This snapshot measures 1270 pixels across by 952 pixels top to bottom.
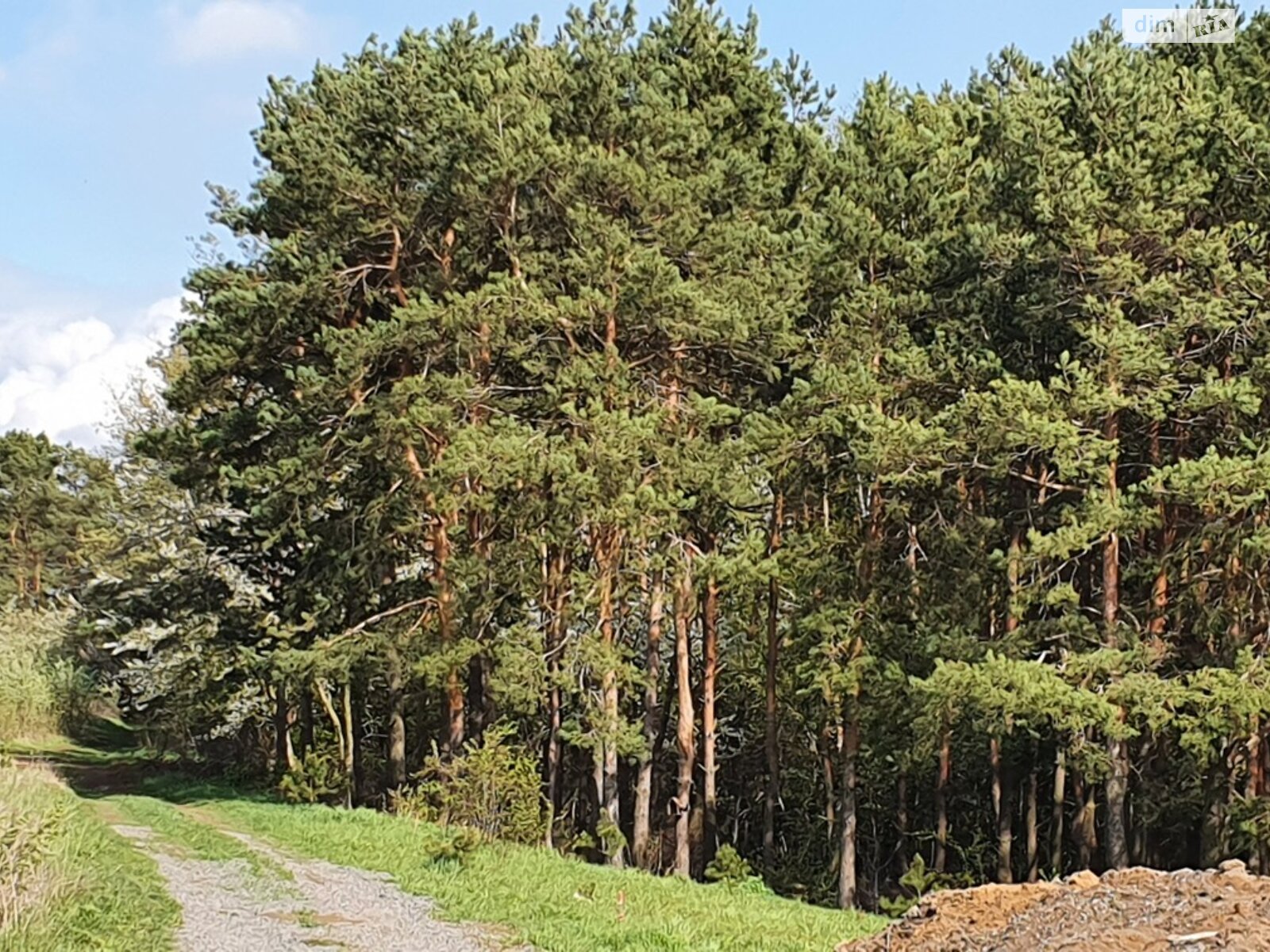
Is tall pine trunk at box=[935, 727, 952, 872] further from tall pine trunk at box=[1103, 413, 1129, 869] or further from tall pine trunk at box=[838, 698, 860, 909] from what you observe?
tall pine trunk at box=[1103, 413, 1129, 869]

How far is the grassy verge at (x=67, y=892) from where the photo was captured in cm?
807

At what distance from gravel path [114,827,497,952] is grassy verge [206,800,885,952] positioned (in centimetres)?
36

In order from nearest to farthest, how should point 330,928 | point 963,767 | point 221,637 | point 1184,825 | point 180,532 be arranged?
point 330,928 < point 1184,825 < point 963,767 < point 221,637 < point 180,532

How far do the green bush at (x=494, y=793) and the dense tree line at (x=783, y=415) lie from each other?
1.59m

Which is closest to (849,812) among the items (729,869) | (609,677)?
(729,869)

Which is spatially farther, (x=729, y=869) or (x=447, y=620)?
(x=447, y=620)

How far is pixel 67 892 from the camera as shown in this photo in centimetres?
910

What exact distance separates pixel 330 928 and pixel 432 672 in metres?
9.12

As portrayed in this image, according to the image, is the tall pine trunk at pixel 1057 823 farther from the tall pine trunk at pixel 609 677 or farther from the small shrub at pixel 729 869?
the tall pine trunk at pixel 609 677

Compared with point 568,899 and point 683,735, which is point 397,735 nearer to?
point 683,735

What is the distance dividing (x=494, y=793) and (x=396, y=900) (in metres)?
4.56

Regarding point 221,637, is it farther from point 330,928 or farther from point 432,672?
point 330,928

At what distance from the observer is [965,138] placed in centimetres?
1958

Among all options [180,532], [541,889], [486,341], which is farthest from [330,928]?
[180,532]
